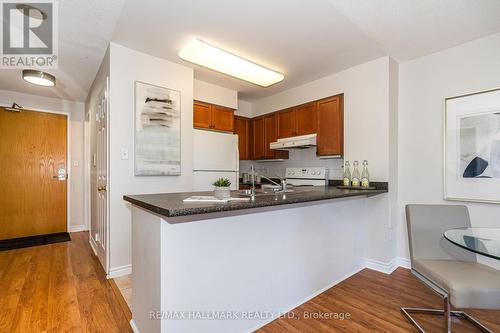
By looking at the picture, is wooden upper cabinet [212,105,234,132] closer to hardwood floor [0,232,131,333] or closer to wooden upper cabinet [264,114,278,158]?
wooden upper cabinet [264,114,278,158]

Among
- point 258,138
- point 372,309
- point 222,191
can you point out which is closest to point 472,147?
point 372,309

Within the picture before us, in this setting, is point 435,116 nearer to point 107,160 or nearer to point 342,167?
point 342,167

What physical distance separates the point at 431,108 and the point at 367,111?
25.3 inches

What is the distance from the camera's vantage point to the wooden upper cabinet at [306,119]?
3479mm

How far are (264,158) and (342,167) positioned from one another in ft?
4.75

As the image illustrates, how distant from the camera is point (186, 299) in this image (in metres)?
1.36

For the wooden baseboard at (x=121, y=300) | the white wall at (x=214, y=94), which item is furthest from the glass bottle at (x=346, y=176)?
the wooden baseboard at (x=121, y=300)

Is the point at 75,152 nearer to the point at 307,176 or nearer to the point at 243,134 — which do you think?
the point at 243,134

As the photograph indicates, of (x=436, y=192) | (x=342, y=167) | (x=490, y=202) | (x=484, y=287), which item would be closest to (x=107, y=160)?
(x=342, y=167)

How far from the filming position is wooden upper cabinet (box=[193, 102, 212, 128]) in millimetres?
3434

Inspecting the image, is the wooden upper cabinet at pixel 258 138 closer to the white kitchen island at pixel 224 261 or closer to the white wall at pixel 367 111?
the white wall at pixel 367 111

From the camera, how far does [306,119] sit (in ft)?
11.8

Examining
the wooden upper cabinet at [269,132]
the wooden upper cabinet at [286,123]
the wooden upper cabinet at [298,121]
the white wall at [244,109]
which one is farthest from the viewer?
the white wall at [244,109]

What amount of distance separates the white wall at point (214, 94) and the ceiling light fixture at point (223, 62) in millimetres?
979
